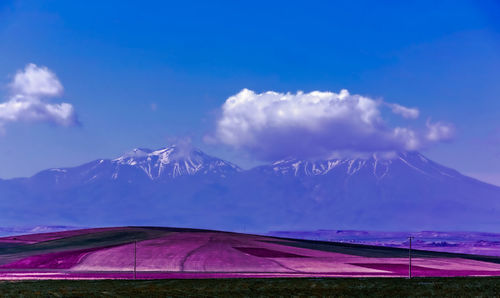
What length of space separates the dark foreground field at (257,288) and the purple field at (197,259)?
55.1ft

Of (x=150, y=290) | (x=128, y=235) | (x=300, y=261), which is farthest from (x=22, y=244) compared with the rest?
(x=150, y=290)

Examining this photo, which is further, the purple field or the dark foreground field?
the purple field

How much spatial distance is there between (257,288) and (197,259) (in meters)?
57.6

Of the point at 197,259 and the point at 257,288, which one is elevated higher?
the point at 197,259

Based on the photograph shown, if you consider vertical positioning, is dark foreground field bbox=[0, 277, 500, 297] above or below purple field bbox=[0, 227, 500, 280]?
below

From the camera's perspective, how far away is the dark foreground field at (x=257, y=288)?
76.6 m

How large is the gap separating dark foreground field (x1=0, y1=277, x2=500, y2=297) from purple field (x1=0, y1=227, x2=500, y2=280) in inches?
661

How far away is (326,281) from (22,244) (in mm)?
112828

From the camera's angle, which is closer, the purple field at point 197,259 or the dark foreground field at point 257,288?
the dark foreground field at point 257,288

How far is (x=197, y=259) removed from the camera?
140m

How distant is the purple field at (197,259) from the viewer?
4685 inches

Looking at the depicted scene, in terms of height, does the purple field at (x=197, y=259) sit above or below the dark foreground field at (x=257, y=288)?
above

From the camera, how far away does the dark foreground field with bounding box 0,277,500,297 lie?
7656cm

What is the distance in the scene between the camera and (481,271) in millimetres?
132000
